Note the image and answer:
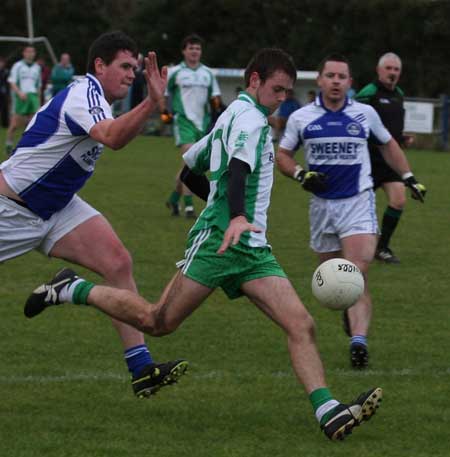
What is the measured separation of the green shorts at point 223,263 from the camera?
20.1ft

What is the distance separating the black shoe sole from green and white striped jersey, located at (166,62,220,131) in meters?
9.83

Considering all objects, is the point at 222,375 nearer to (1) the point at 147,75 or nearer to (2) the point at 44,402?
(2) the point at 44,402

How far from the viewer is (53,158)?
22.1 feet

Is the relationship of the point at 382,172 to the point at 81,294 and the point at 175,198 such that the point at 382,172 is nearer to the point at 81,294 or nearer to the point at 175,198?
the point at 175,198

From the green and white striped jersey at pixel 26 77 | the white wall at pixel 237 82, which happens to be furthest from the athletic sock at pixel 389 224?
the white wall at pixel 237 82

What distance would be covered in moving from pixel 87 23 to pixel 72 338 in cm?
5337

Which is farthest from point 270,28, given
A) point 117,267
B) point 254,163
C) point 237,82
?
point 254,163

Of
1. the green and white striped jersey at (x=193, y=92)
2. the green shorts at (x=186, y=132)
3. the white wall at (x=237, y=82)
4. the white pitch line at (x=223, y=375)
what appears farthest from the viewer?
the white wall at (x=237, y=82)

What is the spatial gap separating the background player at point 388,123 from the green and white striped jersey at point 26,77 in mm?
14527

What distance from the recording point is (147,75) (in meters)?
6.14

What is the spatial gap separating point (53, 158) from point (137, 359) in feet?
3.94

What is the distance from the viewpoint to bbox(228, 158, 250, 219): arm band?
19.2 ft

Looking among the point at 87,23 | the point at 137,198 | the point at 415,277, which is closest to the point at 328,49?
the point at 87,23

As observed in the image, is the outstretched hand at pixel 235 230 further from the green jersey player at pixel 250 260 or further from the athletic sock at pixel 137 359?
the athletic sock at pixel 137 359
